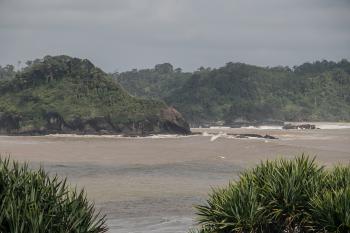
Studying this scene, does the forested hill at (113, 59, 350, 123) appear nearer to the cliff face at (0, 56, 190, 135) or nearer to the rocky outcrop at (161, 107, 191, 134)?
the cliff face at (0, 56, 190, 135)

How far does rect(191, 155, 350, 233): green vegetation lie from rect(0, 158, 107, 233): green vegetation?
3.72 meters

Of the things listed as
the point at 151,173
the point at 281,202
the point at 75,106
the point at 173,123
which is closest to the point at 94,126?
the point at 75,106

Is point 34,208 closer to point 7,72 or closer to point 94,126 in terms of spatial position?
point 94,126

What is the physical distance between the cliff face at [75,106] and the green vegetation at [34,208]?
8005 centimetres

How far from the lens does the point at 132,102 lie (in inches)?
3888

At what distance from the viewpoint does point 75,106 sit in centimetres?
9662

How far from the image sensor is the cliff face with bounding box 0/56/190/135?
91.6 m

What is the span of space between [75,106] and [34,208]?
88.8 m

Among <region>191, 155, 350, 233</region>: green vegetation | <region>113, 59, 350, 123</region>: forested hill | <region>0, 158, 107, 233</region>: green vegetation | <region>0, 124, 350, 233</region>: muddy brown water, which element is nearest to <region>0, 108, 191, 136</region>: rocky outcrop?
<region>0, 124, 350, 233</region>: muddy brown water

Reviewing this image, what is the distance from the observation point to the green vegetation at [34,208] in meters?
8.66

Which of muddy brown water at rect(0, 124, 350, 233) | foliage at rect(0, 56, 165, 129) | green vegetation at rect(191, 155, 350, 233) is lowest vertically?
muddy brown water at rect(0, 124, 350, 233)

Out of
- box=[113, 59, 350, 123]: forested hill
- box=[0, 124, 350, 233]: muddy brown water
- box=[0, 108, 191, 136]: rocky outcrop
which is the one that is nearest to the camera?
box=[0, 124, 350, 233]: muddy brown water

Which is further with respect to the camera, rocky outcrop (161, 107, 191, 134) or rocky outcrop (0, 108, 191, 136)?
rocky outcrop (161, 107, 191, 134)

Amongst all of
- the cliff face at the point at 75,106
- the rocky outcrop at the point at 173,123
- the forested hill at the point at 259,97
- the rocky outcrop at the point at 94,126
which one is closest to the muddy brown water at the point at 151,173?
the rocky outcrop at the point at 94,126
